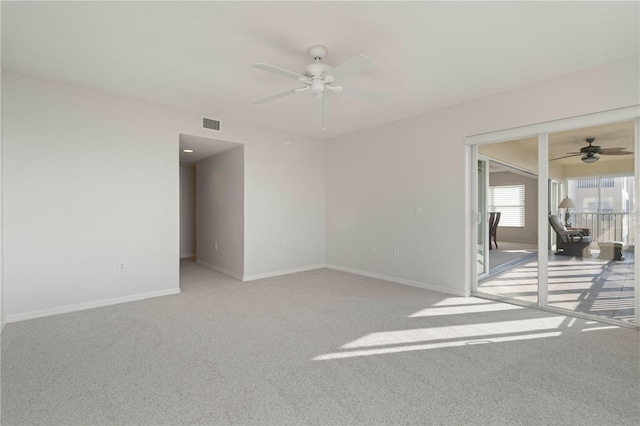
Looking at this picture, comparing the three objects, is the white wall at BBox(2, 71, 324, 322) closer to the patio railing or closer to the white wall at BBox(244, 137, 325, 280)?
the white wall at BBox(244, 137, 325, 280)

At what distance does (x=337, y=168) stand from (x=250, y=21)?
381 centimetres

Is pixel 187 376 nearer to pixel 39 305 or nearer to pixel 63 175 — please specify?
pixel 39 305

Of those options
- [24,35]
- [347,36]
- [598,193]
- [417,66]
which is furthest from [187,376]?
[598,193]

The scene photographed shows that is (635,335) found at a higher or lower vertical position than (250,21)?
lower

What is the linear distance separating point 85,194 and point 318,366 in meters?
3.35

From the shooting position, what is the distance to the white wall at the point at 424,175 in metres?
3.32

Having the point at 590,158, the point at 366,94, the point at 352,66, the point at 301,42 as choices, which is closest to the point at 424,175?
the point at 590,158

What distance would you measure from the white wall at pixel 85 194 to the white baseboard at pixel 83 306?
0.01 meters

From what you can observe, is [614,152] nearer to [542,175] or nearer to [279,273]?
[542,175]

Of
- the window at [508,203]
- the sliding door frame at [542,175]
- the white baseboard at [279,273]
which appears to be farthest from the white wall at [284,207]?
the window at [508,203]

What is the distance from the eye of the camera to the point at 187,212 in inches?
305

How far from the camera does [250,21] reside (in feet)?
7.96

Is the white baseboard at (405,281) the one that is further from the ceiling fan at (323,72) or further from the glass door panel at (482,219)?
the ceiling fan at (323,72)

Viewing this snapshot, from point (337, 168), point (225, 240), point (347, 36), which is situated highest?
point (347, 36)
